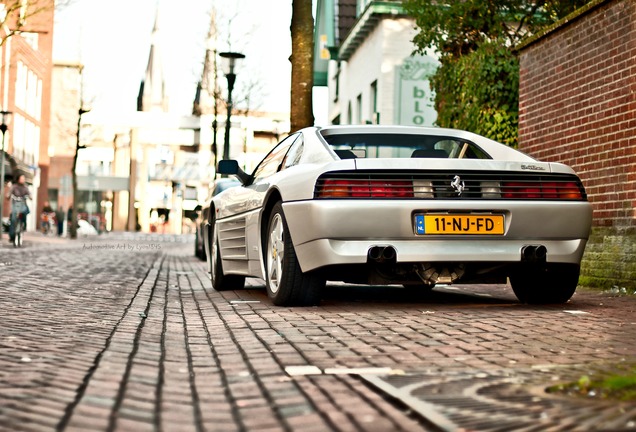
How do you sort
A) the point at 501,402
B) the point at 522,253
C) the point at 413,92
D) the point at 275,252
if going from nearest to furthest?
the point at 501,402 < the point at 522,253 < the point at 275,252 < the point at 413,92

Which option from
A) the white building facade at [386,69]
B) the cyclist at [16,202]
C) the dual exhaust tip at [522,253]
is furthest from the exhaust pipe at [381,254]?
the cyclist at [16,202]

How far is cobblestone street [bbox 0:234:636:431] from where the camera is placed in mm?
3398

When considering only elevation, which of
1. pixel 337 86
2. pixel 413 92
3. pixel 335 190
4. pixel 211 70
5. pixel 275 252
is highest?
pixel 211 70

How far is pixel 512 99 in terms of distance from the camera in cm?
1356

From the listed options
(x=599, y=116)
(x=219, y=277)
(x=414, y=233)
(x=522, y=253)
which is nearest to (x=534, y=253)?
(x=522, y=253)

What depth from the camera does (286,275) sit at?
7203 millimetres

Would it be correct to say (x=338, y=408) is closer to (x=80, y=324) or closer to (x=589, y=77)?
(x=80, y=324)

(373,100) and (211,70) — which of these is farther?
(211,70)

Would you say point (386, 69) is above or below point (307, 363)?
above

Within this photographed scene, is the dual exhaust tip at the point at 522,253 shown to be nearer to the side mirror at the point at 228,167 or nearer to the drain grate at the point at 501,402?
the drain grate at the point at 501,402

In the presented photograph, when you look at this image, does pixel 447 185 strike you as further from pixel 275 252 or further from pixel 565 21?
pixel 565 21

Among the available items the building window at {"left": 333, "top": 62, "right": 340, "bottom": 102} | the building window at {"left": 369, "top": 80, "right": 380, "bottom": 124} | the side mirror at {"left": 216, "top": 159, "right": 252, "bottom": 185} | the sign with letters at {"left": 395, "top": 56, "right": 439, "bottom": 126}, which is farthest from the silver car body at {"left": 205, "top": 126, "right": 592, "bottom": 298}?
the building window at {"left": 333, "top": 62, "right": 340, "bottom": 102}

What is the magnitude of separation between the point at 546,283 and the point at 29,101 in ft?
174

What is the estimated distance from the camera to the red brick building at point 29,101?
49.9 meters
